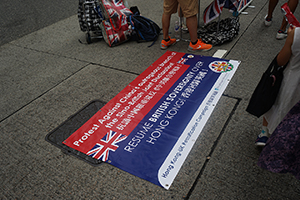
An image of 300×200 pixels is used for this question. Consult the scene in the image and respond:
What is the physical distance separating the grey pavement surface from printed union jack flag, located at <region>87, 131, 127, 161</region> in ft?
0.41

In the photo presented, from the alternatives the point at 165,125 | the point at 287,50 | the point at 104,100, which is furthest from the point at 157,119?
the point at 287,50

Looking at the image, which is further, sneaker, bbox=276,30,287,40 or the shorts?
sneaker, bbox=276,30,287,40

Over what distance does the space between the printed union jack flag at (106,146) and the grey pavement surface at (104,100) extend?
0.41 ft

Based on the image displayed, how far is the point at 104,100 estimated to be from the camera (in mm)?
3010

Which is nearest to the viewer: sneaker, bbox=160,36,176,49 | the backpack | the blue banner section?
the blue banner section

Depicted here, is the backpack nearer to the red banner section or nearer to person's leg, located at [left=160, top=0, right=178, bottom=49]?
person's leg, located at [left=160, top=0, right=178, bottom=49]

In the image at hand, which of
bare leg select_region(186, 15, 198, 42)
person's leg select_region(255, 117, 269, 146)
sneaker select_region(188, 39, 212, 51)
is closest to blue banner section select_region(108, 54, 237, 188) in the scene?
sneaker select_region(188, 39, 212, 51)

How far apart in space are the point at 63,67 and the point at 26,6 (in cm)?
535

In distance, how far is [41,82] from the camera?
11.7 feet

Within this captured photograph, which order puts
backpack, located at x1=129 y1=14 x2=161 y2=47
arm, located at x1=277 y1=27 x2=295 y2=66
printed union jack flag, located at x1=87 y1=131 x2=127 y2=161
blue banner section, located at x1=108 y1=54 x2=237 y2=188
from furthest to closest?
backpack, located at x1=129 y1=14 x2=161 y2=47 < printed union jack flag, located at x1=87 y1=131 x2=127 y2=161 < blue banner section, located at x1=108 y1=54 x2=237 y2=188 < arm, located at x1=277 y1=27 x2=295 y2=66

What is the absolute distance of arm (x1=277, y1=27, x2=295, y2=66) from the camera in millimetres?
1493

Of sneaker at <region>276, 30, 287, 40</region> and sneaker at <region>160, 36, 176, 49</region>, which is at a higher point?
sneaker at <region>160, 36, 176, 49</region>

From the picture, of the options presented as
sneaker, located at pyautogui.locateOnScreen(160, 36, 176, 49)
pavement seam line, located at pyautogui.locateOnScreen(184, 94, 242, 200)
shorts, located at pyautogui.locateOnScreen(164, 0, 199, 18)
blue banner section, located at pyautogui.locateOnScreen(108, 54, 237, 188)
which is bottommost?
pavement seam line, located at pyautogui.locateOnScreen(184, 94, 242, 200)

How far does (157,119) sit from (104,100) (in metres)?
0.85
